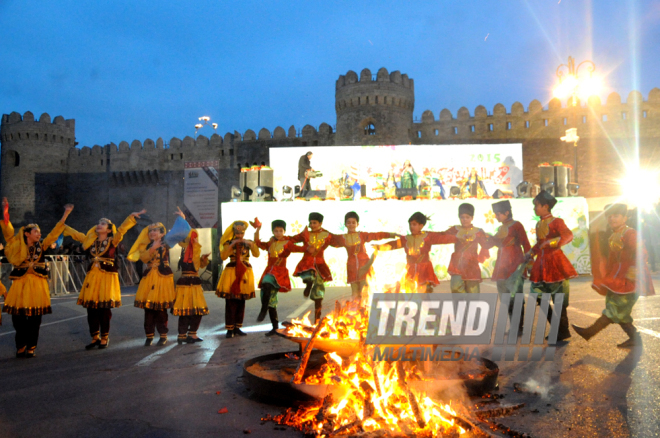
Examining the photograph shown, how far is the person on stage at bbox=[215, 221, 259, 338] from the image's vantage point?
5539 millimetres

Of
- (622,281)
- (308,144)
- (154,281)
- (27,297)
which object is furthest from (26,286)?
(308,144)

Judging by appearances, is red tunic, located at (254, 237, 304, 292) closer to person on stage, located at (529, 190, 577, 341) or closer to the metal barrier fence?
person on stage, located at (529, 190, 577, 341)

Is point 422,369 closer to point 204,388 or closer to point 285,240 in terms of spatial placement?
point 204,388

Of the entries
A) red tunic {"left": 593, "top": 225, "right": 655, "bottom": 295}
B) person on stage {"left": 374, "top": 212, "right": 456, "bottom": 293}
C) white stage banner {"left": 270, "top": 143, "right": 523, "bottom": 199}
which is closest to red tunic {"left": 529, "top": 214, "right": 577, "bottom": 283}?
red tunic {"left": 593, "top": 225, "right": 655, "bottom": 295}

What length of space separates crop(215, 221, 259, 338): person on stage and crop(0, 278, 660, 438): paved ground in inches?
12.6

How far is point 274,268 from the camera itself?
5.55m

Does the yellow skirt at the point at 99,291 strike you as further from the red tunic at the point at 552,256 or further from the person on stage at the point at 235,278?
the red tunic at the point at 552,256

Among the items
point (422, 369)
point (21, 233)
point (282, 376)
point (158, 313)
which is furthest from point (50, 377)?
point (422, 369)

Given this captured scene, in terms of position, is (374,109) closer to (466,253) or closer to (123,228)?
(466,253)

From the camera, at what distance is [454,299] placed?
17.8ft

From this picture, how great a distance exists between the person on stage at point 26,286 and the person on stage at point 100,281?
0.36 metres

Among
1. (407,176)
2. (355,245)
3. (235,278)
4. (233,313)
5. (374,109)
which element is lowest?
(233,313)

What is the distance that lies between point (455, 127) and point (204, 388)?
24.2 m

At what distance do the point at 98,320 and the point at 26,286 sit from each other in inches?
32.7
